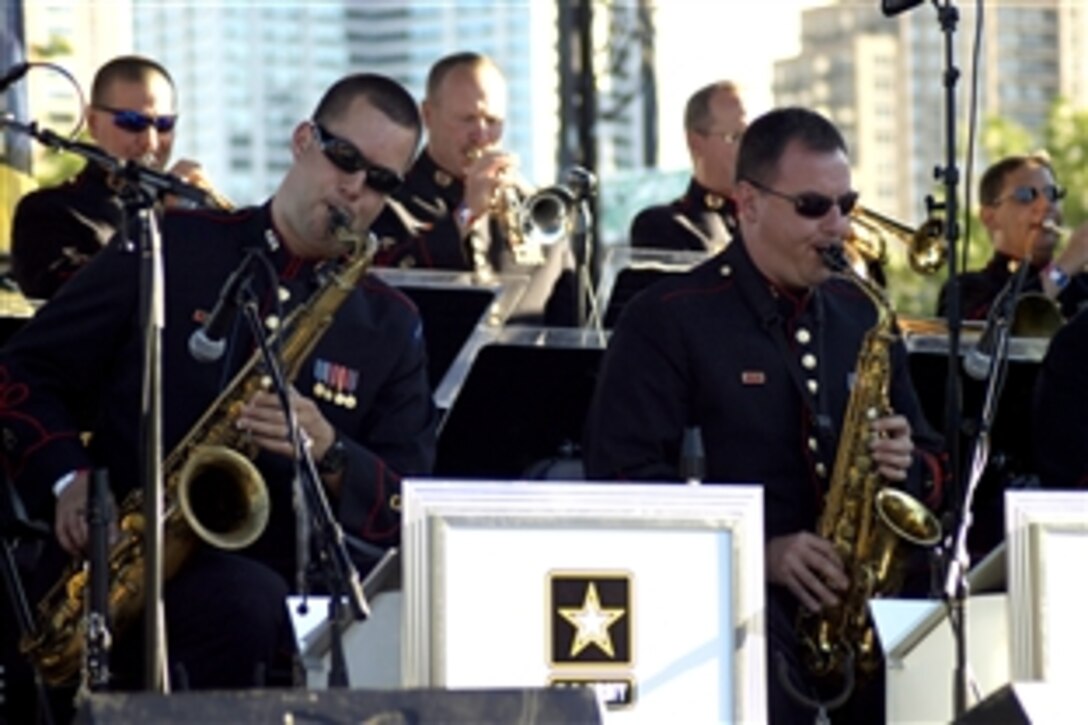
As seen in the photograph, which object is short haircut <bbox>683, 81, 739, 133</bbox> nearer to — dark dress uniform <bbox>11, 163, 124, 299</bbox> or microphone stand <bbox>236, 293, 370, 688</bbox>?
dark dress uniform <bbox>11, 163, 124, 299</bbox>

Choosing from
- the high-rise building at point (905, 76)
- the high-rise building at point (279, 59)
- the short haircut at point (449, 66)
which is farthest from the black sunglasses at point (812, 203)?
the high-rise building at point (905, 76)

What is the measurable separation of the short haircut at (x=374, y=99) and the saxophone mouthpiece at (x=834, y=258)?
3.93 ft

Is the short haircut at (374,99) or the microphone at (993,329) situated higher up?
the short haircut at (374,99)

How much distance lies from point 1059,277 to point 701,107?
5.91ft

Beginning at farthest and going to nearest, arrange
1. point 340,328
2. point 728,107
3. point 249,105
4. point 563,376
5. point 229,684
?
point 249,105, point 728,107, point 563,376, point 340,328, point 229,684

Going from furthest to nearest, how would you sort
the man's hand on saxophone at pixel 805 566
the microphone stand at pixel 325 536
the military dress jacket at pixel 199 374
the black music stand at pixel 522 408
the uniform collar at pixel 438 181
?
Answer: the uniform collar at pixel 438 181 < the black music stand at pixel 522 408 < the man's hand on saxophone at pixel 805 566 < the military dress jacket at pixel 199 374 < the microphone stand at pixel 325 536

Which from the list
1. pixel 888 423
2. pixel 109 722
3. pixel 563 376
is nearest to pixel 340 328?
pixel 563 376

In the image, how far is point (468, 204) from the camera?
10.3 meters

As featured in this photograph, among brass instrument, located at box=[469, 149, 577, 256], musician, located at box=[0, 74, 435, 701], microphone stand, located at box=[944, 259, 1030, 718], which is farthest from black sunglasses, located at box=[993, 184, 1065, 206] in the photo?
musician, located at box=[0, 74, 435, 701]

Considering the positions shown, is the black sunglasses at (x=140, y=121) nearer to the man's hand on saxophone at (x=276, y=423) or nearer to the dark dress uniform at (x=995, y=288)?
the man's hand on saxophone at (x=276, y=423)

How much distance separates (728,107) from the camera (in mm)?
12117

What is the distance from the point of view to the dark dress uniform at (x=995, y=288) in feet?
36.2

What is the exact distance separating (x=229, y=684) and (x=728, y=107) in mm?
5183

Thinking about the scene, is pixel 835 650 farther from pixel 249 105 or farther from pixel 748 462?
pixel 249 105
